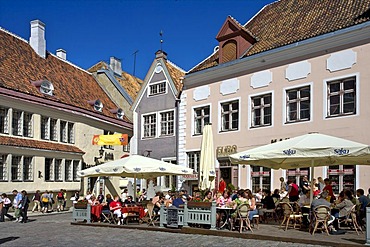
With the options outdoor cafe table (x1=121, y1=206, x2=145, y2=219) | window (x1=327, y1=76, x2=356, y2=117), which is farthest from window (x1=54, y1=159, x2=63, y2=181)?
window (x1=327, y1=76, x2=356, y2=117)

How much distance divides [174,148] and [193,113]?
92.8 inches

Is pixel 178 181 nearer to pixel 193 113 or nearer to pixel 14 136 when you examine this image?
pixel 193 113

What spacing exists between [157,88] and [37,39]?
1143 centimetres

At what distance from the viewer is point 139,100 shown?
2802cm

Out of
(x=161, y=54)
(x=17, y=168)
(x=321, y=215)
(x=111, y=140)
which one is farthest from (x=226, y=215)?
(x=111, y=140)

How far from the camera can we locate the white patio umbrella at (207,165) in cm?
1935

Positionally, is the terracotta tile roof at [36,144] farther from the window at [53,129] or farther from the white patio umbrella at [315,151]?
the white patio umbrella at [315,151]

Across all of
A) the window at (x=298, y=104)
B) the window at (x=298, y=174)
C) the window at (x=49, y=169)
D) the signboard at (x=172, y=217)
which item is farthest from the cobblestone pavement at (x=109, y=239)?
the window at (x=49, y=169)

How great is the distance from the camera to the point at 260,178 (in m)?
21.1

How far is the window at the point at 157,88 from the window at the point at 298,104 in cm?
871

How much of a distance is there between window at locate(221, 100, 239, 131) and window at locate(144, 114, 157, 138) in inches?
212

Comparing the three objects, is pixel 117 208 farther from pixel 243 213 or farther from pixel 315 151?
pixel 315 151

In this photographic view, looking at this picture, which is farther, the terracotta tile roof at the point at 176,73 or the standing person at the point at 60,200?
the standing person at the point at 60,200

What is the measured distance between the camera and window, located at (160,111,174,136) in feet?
86.0
